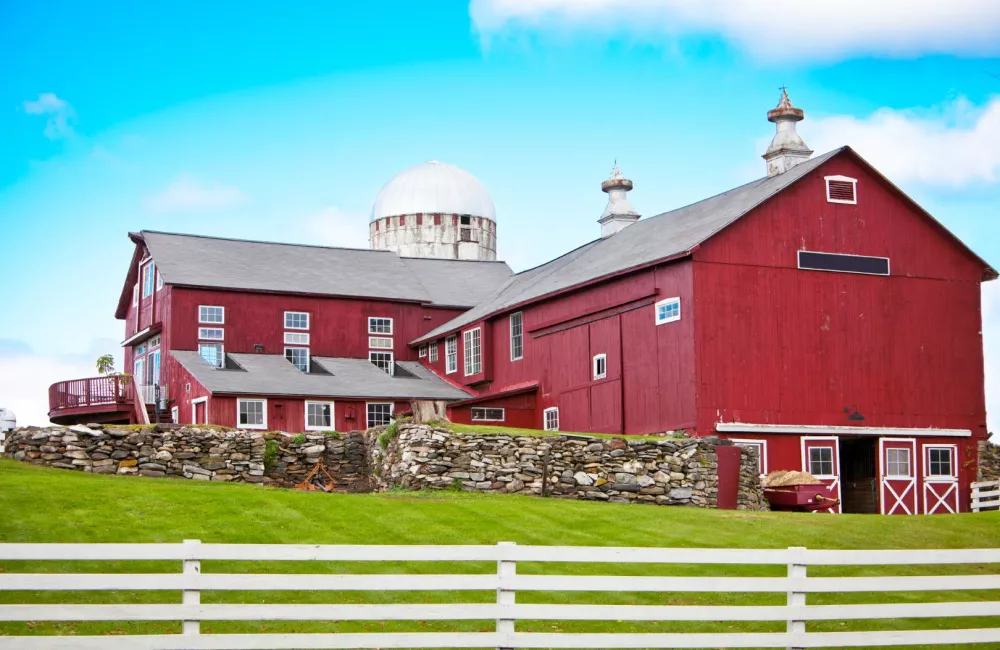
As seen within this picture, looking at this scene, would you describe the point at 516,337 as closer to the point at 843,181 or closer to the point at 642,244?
the point at 642,244

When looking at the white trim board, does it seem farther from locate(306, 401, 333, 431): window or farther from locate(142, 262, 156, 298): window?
locate(142, 262, 156, 298): window

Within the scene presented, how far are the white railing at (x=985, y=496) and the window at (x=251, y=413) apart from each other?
20.8 m

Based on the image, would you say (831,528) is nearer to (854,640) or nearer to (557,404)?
(854,640)

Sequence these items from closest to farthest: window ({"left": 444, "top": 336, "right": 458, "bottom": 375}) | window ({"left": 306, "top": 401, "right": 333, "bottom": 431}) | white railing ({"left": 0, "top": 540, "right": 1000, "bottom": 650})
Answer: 1. white railing ({"left": 0, "top": 540, "right": 1000, "bottom": 650})
2. window ({"left": 306, "top": 401, "right": 333, "bottom": 431})
3. window ({"left": 444, "top": 336, "right": 458, "bottom": 375})

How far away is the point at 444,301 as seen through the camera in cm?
4953

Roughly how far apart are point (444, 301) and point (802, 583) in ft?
119

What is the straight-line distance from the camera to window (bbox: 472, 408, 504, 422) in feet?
131

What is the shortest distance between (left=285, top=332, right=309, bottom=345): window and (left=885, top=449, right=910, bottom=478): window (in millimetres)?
21615

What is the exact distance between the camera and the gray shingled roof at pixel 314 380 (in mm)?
40250

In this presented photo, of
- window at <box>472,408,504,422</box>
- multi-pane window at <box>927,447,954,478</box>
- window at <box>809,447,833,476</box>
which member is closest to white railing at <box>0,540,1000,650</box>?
window at <box>809,447,833,476</box>

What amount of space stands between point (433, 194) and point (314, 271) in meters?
13.7

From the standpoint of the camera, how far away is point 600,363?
119ft

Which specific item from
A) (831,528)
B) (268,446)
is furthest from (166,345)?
(831,528)

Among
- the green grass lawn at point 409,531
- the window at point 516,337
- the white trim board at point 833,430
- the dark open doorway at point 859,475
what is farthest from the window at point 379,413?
the green grass lawn at point 409,531
